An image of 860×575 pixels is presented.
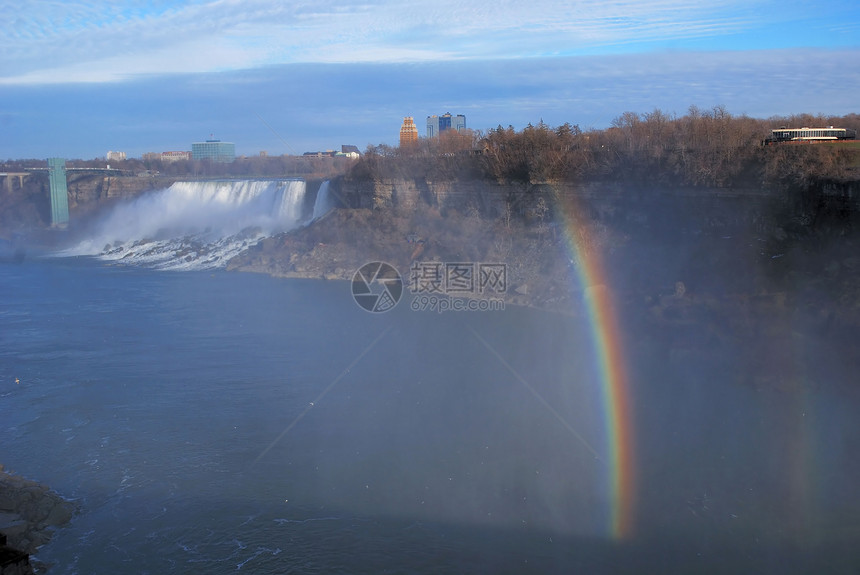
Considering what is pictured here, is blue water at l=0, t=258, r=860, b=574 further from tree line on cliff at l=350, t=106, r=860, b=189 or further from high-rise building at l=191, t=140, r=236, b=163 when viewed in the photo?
high-rise building at l=191, t=140, r=236, b=163

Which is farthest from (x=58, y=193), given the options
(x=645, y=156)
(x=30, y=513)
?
(x=30, y=513)

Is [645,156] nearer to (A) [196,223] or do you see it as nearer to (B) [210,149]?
(A) [196,223]

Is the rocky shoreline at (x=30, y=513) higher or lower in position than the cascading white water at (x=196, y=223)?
lower

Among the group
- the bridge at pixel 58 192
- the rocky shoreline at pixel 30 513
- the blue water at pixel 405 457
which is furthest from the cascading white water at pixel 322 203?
the rocky shoreline at pixel 30 513

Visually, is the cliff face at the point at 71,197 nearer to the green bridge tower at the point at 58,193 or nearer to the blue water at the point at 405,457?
the green bridge tower at the point at 58,193

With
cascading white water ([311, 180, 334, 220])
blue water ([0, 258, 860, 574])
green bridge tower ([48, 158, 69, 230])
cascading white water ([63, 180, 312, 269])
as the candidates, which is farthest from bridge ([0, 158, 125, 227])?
blue water ([0, 258, 860, 574])

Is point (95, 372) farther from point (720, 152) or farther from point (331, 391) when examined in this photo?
point (720, 152)

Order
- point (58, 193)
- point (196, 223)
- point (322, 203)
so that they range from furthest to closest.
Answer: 1. point (58, 193)
2. point (196, 223)
3. point (322, 203)
